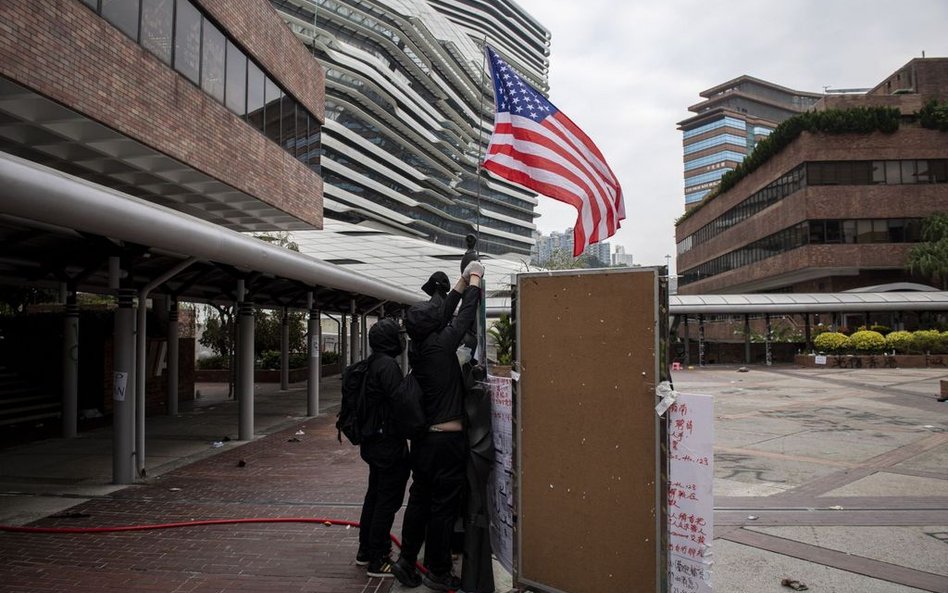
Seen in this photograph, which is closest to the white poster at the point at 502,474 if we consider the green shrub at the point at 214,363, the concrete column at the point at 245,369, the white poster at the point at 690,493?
the white poster at the point at 690,493

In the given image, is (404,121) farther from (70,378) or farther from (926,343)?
(70,378)

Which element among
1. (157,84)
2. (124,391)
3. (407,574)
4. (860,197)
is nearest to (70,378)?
(124,391)

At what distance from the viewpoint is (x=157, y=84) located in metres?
11.9

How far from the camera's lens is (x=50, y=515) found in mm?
6422

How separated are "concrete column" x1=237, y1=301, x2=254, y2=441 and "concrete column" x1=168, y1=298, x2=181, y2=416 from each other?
4.47m

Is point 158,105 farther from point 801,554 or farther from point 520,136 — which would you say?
point 801,554

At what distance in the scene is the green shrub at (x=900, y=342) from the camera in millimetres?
28812

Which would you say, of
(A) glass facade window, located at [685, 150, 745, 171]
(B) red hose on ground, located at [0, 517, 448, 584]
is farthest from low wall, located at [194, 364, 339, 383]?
(A) glass facade window, located at [685, 150, 745, 171]

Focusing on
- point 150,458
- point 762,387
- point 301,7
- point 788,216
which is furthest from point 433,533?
point 301,7

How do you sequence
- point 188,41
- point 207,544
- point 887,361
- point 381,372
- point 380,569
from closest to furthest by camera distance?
point 381,372, point 380,569, point 207,544, point 188,41, point 887,361

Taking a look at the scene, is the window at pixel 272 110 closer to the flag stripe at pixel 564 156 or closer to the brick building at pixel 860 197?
the flag stripe at pixel 564 156

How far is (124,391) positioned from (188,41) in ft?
27.7

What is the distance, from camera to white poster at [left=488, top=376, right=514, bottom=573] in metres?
4.21

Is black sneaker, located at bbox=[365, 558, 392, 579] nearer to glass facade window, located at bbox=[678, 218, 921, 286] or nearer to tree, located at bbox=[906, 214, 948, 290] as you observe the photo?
tree, located at bbox=[906, 214, 948, 290]
